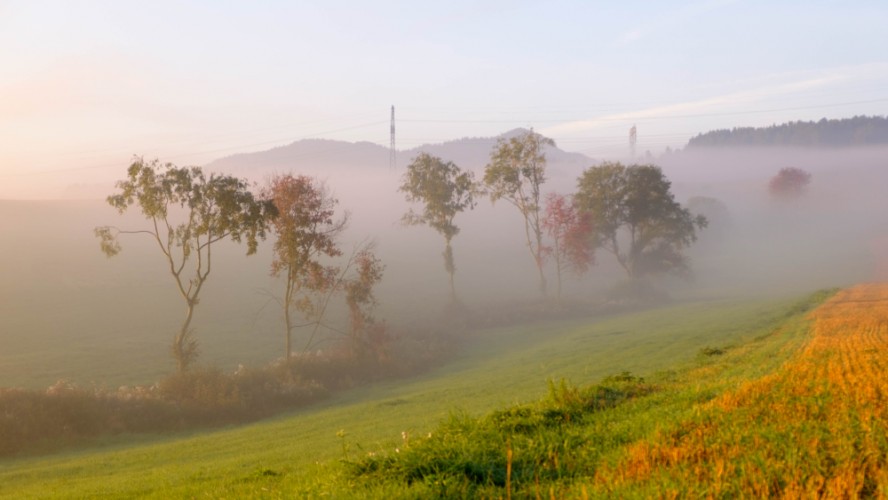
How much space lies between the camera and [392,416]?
92.0ft

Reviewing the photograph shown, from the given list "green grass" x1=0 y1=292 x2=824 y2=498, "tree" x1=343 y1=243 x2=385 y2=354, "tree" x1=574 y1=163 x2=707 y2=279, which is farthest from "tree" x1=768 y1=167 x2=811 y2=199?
"tree" x1=343 y1=243 x2=385 y2=354

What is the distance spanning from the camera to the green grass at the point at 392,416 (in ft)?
45.3

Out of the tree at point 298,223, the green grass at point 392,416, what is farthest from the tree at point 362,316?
the green grass at point 392,416

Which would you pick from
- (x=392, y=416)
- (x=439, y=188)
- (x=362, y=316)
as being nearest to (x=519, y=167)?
(x=439, y=188)

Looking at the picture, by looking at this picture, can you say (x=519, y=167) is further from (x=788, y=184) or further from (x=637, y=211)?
(x=788, y=184)

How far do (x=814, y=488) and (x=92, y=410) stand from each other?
3046 centimetres

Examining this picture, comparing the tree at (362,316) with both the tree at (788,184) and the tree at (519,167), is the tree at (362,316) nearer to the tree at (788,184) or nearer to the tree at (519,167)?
the tree at (519,167)

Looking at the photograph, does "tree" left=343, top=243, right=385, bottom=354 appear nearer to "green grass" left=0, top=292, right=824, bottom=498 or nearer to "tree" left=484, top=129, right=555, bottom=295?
"green grass" left=0, top=292, right=824, bottom=498

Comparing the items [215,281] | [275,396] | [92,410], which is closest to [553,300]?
[215,281]

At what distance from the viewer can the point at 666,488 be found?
8250 mm

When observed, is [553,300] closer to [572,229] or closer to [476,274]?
[572,229]

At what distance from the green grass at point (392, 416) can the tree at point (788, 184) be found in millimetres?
126040

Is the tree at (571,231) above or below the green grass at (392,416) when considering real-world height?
above

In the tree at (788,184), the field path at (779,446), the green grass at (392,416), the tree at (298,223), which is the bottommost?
the green grass at (392,416)
